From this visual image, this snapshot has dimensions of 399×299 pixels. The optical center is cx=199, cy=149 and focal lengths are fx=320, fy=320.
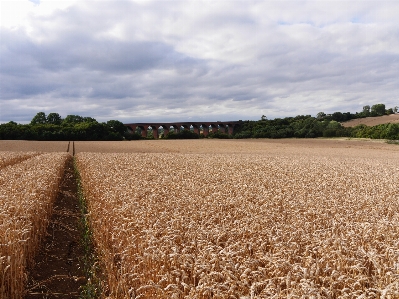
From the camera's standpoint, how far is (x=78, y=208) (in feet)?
42.3

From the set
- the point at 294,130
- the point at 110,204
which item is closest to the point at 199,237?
the point at 110,204

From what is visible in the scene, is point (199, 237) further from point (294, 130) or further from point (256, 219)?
point (294, 130)

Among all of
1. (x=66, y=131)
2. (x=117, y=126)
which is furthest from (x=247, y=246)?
(x=117, y=126)

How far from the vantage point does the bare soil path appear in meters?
6.61

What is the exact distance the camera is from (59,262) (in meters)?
7.93

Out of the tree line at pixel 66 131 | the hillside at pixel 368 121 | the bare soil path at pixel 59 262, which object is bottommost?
the bare soil path at pixel 59 262

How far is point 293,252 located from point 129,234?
11.2 feet

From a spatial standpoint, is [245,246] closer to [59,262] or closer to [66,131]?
[59,262]

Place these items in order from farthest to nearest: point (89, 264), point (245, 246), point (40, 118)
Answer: point (40, 118), point (89, 264), point (245, 246)

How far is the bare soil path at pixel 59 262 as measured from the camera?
661 centimetres

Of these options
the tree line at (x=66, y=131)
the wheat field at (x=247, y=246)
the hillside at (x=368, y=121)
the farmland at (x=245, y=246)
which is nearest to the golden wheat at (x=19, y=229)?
the farmland at (x=245, y=246)

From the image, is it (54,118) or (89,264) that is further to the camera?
(54,118)

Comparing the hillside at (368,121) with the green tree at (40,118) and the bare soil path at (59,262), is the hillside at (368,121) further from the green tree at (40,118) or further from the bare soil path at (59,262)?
the bare soil path at (59,262)

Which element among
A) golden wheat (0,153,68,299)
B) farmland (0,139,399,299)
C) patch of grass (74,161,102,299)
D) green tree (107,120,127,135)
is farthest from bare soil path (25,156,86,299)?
green tree (107,120,127,135)
